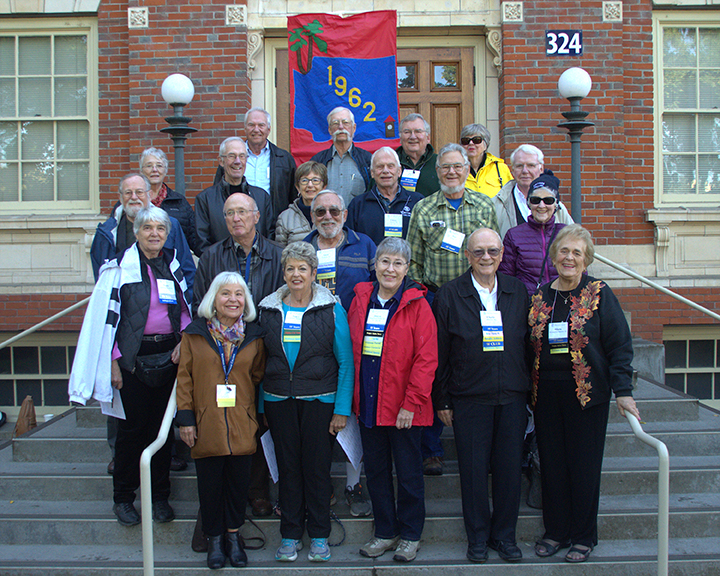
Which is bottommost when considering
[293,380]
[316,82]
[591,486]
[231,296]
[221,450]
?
[591,486]

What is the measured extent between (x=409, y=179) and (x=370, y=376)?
186 centimetres

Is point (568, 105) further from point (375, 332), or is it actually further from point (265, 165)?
point (375, 332)

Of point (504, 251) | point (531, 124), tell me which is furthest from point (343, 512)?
point (531, 124)

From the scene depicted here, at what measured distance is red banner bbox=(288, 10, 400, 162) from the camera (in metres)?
6.37

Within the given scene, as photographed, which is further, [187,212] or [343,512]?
[187,212]

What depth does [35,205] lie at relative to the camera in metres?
7.33

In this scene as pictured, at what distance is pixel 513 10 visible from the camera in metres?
6.84

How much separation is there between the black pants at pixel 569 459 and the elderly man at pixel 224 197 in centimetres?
243

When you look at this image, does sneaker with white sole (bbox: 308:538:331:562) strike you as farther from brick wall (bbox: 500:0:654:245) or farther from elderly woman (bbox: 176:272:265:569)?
brick wall (bbox: 500:0:654:245)

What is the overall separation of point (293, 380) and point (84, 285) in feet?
14.6

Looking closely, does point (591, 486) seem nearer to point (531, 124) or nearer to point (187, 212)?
point (187, 212)

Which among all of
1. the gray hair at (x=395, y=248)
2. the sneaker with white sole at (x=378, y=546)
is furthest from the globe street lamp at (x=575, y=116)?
the sneaker with white sole at (x=378, y=546)

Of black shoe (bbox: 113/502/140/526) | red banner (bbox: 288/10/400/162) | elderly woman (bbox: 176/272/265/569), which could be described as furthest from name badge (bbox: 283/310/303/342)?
red banner (bbox: 288/10/400/162)

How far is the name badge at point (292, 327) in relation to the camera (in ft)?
11.8
